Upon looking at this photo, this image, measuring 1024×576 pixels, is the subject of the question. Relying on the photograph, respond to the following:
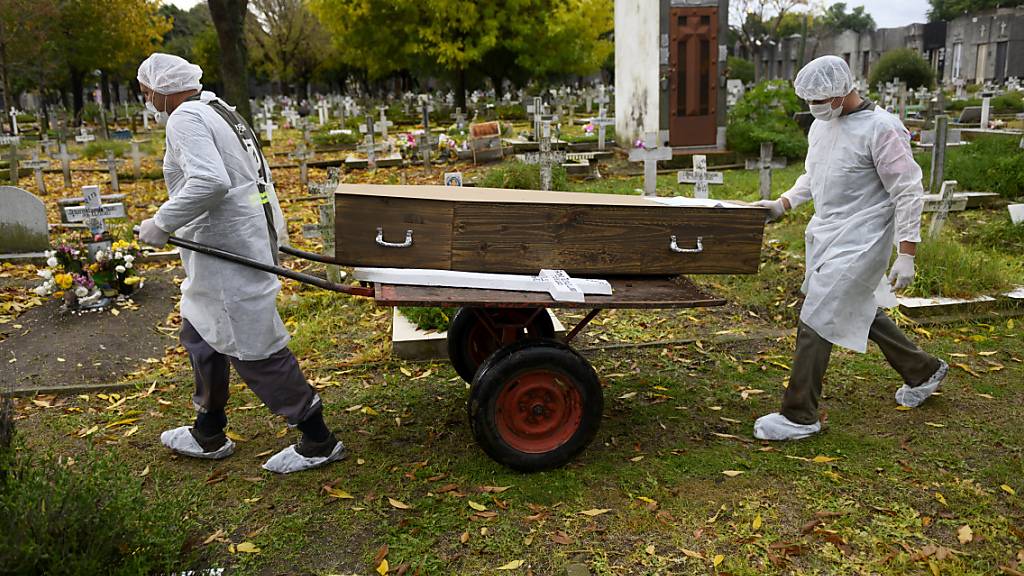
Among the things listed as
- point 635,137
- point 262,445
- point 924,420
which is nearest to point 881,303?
point 924,420

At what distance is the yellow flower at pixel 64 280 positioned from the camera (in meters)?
6.43

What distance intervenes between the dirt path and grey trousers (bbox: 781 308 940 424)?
4216 millimetres

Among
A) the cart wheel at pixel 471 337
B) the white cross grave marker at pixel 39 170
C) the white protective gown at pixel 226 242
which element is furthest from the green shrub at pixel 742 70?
the white protective gown at pixel 226 242

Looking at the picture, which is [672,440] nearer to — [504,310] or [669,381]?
[669,381]

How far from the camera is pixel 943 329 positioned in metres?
5.59

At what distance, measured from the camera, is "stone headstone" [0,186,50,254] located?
8.07 metres

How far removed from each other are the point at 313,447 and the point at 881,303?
9.84 feet

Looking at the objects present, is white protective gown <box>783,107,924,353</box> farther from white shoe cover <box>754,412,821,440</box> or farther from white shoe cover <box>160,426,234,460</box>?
white shoe cover <box>160,426,234,460</box>

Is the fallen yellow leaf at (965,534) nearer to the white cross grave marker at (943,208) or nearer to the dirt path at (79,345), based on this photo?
the white cross grave marker at (943,208)

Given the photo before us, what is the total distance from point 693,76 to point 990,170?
17.8 feet

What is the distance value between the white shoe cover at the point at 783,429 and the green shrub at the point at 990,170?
6.85 meters

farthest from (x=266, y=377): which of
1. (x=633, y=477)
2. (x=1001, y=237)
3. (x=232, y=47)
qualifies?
(x=232, y=47)

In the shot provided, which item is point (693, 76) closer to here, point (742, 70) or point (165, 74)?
point (165, 74)

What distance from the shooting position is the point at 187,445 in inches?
159
